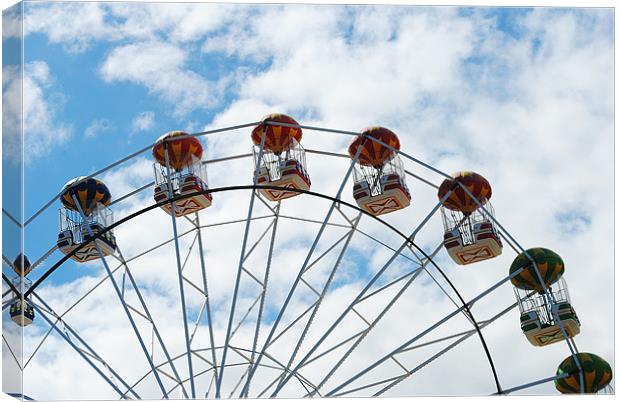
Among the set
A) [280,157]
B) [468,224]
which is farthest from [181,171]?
[468,224]

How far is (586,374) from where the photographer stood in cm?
1432

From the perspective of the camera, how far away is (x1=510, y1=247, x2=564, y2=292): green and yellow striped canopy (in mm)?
15586

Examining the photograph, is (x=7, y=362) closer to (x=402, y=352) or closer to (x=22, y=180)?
(x=22, y=180)

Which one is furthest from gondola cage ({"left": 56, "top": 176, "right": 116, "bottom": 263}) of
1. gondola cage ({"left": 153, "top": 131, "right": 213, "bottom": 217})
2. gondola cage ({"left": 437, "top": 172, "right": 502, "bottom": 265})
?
gondola cage ({"left": 437, "top": 172, "right": 502, "bottom": 265})

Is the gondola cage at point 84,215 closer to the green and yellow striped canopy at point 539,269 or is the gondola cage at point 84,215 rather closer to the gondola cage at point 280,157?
the gondola cage at point 280,157

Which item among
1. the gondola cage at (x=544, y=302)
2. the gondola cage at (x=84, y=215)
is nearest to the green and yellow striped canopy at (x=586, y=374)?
the gondola cage at (x=544, y=302)

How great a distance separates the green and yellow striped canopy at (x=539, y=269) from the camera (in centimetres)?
1559

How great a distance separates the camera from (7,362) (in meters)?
10.6

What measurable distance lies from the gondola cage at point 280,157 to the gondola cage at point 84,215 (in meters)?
2.87

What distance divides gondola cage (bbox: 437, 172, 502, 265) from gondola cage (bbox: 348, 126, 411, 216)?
77 cm

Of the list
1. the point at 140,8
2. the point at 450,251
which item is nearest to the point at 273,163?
the point at 450,251

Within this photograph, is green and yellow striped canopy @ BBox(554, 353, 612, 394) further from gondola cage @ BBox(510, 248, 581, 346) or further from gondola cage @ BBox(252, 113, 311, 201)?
gondola cage @ BBox(252, 113, 311, 201)

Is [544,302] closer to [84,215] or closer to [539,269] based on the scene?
[539,269]

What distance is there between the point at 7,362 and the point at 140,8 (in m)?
4.91
